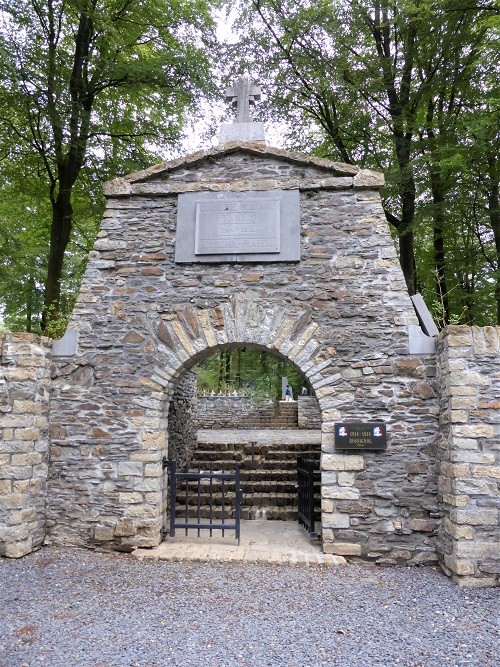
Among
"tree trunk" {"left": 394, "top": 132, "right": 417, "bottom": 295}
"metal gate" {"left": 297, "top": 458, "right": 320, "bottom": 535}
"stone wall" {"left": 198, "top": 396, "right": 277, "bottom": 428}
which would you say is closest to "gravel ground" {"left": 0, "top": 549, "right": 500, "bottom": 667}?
"metal gate" {"left": 297, "top": 458, "right": 320, "bottom": 535}

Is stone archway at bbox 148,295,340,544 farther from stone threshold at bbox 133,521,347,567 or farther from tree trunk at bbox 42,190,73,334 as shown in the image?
tree trunk at bbox 42,190,73,334

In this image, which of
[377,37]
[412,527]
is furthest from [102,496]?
[377,37]

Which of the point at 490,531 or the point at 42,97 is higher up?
the point at 42,97

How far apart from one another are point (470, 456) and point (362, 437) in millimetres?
1111

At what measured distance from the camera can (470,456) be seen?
484 cm

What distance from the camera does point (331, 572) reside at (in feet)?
16.2

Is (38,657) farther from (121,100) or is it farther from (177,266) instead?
(121,100)

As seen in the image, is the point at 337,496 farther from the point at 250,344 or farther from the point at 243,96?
the point at 243,96

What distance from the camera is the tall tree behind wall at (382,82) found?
377 inches

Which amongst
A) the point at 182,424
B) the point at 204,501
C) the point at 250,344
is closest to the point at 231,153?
the point at 250,344

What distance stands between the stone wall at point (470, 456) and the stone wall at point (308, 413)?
9462mm

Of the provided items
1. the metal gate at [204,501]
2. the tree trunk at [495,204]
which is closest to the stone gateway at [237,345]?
the metal gate at [204,501]

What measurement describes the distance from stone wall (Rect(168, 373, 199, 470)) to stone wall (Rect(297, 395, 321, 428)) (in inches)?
213

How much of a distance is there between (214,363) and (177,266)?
60.8ft
